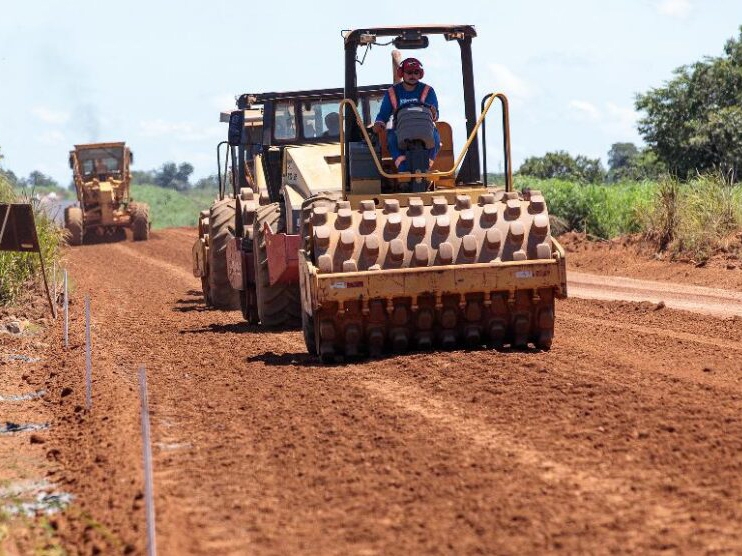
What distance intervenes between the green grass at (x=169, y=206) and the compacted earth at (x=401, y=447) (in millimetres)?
59885

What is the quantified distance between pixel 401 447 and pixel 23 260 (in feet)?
40.8

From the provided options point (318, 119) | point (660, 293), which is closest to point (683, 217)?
point (660, 293)

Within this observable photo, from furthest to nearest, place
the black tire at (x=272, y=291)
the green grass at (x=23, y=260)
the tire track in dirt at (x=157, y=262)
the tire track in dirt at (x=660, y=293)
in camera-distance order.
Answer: the tire track in dirt at (x=157, y=262)
the green grass at (x=23, y=260)
the tire track in dirt at (x=660, y=293)
the black tire at (x=272, y=291)

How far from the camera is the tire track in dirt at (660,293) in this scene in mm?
17203

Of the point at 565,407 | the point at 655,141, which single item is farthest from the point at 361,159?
the point at 655,141

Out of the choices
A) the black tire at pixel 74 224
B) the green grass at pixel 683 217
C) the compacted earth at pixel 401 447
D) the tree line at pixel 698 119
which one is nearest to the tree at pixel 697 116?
the tree line at pixel 698 119

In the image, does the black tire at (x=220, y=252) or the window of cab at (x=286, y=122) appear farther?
the black tire at (x=220, y=252)

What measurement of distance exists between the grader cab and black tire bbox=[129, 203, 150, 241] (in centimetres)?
2985

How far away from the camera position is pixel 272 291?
14672 millimetres

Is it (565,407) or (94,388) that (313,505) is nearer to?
(565,407)

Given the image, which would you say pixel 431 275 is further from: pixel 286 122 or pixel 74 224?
pixel 74 224

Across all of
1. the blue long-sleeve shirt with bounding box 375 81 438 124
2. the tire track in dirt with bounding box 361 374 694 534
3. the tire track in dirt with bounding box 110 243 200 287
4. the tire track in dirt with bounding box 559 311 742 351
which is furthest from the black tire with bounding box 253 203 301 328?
the tire track in dirt with bounding box 110 243 200 287

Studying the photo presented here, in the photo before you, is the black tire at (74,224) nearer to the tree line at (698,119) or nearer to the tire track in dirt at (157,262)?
the tire track in dirt at (157,262)

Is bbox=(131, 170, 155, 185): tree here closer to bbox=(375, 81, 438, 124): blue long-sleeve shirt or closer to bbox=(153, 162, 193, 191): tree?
bbox=(153, 162, 193, 191): tree
